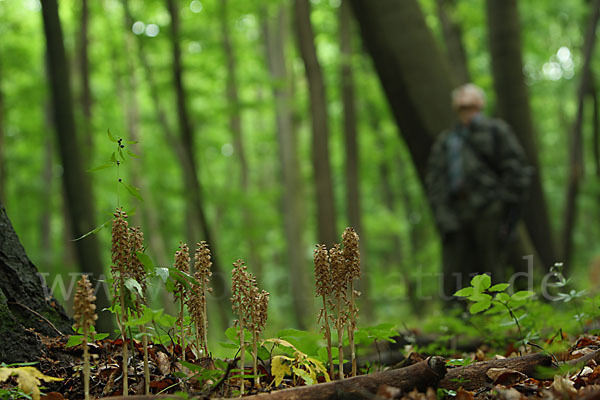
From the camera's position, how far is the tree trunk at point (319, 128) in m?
10.6

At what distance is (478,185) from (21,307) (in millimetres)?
5122

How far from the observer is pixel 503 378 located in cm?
191

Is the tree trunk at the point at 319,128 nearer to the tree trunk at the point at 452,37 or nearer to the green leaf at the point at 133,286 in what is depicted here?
the tree trunk at the point at 452,37

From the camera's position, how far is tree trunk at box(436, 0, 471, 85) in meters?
13.1

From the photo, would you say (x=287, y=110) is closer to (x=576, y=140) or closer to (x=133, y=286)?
(x=576, y=140)

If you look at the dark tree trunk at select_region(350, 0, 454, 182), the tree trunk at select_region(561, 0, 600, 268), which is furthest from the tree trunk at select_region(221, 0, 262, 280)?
the tree trunk at select_region(561, 0, 600, 268)

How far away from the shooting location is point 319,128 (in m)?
11.0

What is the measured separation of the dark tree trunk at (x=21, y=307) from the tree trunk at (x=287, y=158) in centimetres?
1081

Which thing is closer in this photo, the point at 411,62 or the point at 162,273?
the point at 162,273

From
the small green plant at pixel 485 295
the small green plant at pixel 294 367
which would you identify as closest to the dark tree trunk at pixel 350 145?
the small green plant at pixel 485 295

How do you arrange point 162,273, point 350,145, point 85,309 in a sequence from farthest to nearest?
1. point 350,145
2. point 162,273
3. point 85,309

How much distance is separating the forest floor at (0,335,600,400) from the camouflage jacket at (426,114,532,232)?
425 cm

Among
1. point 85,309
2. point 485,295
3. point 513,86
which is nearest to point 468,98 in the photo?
point 513,86

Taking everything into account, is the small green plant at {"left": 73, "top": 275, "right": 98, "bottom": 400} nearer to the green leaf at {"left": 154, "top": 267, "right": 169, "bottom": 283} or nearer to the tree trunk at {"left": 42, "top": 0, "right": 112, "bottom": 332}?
the green leaf at {"left": 154, "top": 267, "right": 169, "bottom": 283}
